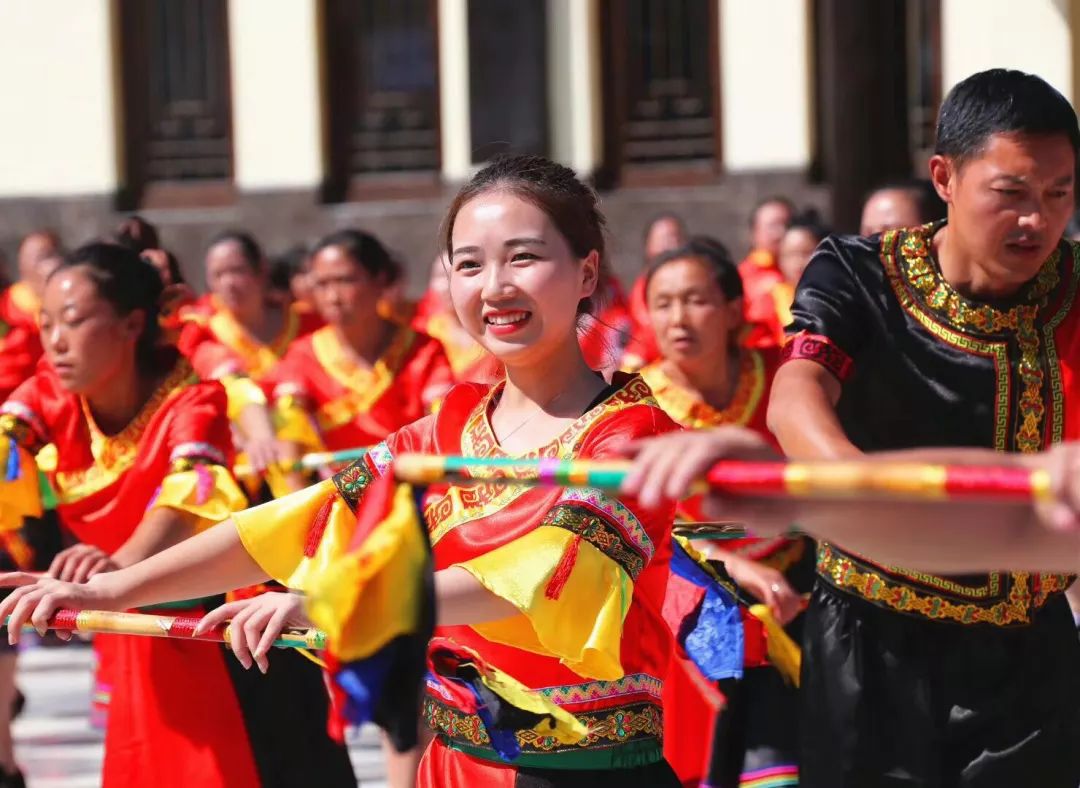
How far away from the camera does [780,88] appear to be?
40.8 feet

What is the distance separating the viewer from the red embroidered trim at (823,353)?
10.6 ft

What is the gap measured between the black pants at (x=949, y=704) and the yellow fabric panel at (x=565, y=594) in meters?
0.66

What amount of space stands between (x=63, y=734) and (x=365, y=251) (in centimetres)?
203

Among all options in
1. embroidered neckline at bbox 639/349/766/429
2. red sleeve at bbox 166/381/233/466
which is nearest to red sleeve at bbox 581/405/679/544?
red sleeve at bbox 166/381/233/466

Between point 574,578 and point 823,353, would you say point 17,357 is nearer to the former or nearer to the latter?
point 823,353

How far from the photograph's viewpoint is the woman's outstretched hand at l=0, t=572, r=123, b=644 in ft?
10.5

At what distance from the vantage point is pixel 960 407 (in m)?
3.25

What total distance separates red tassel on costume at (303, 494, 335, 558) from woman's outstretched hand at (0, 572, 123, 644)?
326 mm

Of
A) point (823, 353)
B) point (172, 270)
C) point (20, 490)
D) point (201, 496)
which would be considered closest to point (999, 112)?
point (823, 353)

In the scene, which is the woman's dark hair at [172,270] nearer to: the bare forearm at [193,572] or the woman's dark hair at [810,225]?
the bare forearm at [193,572]

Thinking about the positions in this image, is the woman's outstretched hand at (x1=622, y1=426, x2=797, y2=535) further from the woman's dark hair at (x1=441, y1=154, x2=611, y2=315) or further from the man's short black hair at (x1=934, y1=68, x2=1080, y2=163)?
the man's short black hair at (x1=934, y1=68, x2=1080, y2=163)

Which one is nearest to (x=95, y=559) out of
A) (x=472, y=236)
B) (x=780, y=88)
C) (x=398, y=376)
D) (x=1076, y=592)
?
(x=472, y=236)

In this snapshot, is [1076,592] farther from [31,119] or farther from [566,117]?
[31,119]

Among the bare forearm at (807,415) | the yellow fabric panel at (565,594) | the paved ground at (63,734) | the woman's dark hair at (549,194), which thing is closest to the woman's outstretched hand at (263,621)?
the yellow fabric panel at (565,594)
